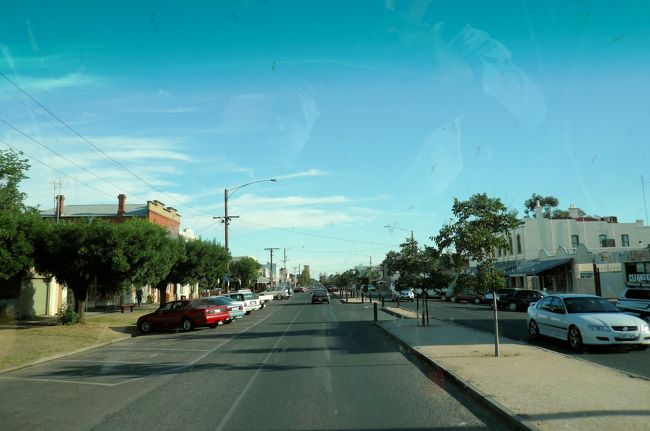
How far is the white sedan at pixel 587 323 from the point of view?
13.3m

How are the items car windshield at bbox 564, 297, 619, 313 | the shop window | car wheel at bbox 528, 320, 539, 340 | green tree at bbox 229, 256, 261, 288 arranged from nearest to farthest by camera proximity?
car windshield at bbox 564, 297, 619, 313, car wheel at bbox 528, 320, 539, 340, the shop window, green tree at bbox 229, 256, 261, 288

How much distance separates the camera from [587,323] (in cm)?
1360

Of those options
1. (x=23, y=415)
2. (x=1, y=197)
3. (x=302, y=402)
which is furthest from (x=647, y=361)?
(x=1, y=197)

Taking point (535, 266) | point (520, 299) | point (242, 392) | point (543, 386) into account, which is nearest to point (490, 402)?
point (543, 386)

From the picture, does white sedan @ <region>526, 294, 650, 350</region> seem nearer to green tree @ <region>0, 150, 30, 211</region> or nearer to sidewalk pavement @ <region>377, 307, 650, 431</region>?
sidewalk pavement @ <region>377, 307, 650, 431</region>

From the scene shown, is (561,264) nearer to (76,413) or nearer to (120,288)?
(120,288)

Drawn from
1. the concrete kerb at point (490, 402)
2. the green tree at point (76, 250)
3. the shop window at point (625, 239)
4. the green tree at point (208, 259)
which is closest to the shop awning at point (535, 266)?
the shop window at point (625, 239)

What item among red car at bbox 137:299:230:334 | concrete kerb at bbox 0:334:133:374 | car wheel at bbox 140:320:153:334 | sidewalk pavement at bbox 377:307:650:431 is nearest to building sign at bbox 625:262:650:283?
sidewalk pavement at bbox 377:307:650:431

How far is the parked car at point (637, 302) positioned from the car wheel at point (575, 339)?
27.5 ft

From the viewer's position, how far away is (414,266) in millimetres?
22609

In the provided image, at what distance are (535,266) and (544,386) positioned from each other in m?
40.6

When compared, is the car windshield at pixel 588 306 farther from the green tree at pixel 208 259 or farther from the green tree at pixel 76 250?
the green tree at pixel 208 259

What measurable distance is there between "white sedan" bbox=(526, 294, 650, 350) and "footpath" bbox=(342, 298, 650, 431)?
4.10ft

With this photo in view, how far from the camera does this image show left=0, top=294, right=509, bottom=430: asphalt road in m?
7.28
